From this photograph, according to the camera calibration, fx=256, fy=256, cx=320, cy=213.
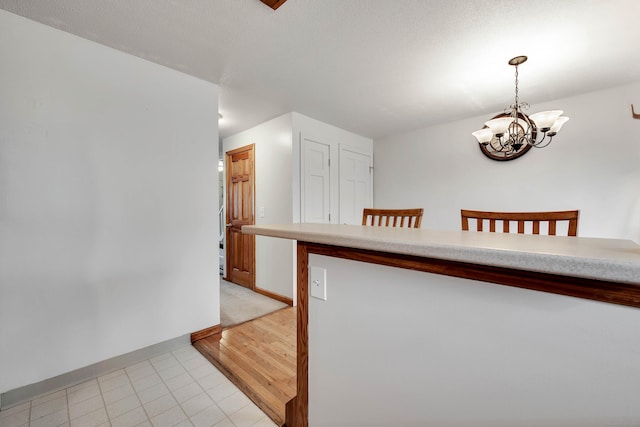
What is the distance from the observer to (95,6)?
1.44 meters

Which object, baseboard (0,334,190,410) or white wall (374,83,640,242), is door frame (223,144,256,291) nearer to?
baseboard (0,334,190,410)

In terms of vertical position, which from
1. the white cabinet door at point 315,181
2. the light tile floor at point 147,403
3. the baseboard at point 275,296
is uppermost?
the white cabinet door at point 315,181

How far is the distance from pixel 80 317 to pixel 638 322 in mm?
2497

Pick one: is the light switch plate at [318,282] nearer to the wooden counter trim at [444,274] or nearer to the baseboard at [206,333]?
the wooden counter trim at [444,274]

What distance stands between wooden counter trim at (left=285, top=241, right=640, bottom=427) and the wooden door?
264 cm

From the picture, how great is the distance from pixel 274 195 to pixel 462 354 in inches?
110

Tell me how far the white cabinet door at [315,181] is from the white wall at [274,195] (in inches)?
8.1

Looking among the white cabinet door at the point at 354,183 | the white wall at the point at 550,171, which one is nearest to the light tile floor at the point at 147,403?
the white cabinet door at the point at 354,183

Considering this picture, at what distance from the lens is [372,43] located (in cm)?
177

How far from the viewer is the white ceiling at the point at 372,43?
1466 millimetres

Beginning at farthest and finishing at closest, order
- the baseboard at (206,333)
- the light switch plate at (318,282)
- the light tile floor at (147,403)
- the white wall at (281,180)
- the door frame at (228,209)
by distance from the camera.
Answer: the door frame at (228,209) → the white wall at (281,180) → the baseboard at (206,333) → the light tile floor at (147,403) → the light switch plate at (318,282)

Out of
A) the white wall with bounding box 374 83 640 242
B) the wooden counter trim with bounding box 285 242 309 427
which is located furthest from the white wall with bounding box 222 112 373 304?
the wooden counter trim with bounding box 285 242 309 427

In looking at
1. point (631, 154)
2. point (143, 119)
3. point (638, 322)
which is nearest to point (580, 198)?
point (631, 154)

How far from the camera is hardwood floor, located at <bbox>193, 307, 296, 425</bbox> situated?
1537 millimetres
